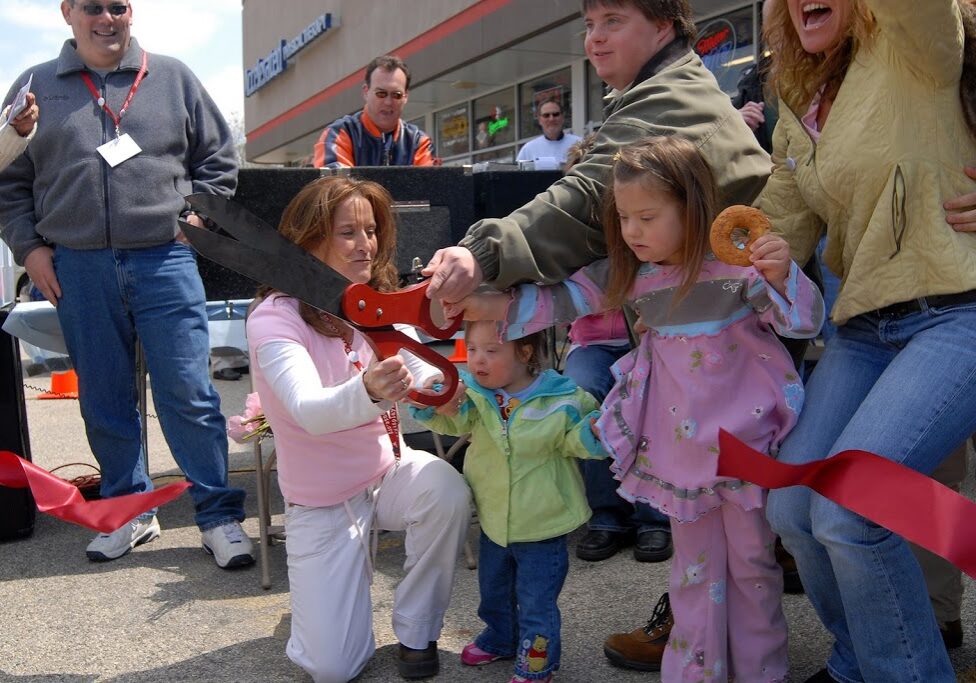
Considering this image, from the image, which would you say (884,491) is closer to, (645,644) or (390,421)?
(645,644)

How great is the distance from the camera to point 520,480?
106 inches

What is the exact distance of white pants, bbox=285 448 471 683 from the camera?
280 cm

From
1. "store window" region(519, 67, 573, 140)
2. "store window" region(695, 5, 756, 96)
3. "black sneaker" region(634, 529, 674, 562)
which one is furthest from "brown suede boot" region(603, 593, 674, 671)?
"store window" region(519, 67, 573, 140)

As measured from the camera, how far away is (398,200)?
4691 mm

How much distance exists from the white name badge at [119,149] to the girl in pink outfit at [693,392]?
2.07 meters

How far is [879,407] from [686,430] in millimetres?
481

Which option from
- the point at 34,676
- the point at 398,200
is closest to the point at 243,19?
the point at 398,200

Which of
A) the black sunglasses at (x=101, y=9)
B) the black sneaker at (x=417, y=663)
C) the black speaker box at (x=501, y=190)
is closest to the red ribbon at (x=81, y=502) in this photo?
the black sneaker at (x=417, y=663)

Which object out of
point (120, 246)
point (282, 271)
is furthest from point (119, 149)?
point (282, 271)

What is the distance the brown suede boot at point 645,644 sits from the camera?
2.79 metres

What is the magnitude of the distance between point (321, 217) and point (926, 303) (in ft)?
5.62

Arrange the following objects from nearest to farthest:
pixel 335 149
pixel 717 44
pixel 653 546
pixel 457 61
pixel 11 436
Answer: pixel 653 546
pixel 11 436
pixel 335 149
pixel 717 44
pixel 457 61

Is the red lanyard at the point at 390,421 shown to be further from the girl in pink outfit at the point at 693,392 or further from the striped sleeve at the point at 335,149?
the striped sleeve at the point at 335,149

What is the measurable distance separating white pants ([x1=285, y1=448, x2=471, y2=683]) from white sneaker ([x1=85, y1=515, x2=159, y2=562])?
1379mm
